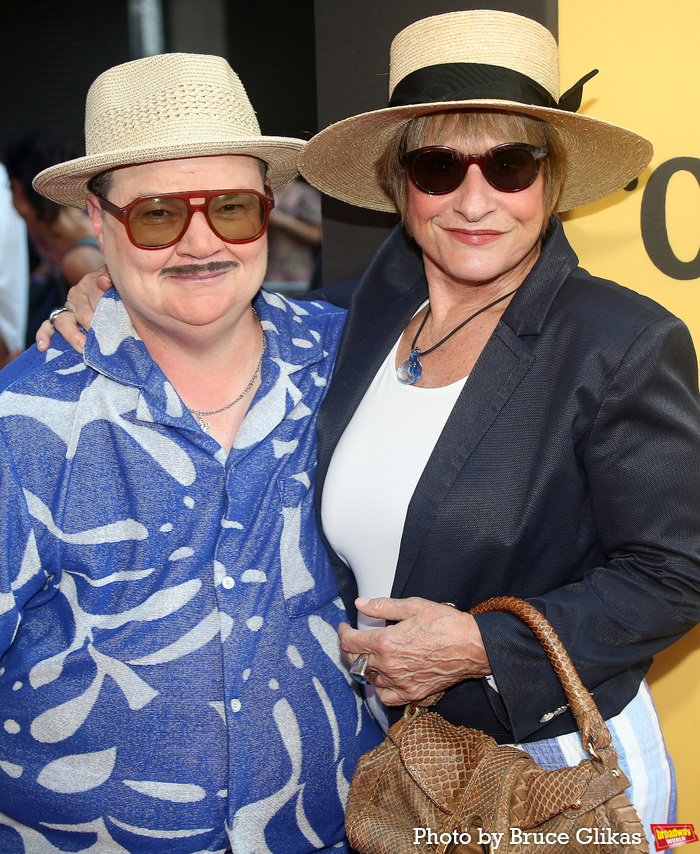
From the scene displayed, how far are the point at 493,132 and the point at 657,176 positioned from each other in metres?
0.71

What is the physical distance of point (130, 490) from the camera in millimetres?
1854

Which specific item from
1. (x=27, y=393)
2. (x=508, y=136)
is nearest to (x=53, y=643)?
(x=27, y=393)

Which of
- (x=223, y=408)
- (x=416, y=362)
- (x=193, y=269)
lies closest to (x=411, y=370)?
(x=416, y=362)

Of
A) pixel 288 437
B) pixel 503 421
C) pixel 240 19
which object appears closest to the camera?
pixel 503 421

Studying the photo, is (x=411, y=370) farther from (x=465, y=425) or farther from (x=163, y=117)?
(x=163, y=117)

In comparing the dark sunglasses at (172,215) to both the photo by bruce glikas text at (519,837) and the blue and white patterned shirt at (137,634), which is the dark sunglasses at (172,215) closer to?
the blue and white patterned shirt at (137,634)

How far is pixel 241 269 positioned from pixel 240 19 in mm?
4741

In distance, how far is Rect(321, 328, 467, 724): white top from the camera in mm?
1894

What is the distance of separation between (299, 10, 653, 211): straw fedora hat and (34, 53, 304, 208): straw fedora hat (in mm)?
274

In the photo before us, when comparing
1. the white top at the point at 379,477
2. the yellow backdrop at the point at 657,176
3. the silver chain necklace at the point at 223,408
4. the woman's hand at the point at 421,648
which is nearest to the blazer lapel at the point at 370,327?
the white top at the point at 379,477

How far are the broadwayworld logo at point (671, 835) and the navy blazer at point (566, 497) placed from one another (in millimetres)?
238

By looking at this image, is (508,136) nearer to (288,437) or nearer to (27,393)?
(288,437)

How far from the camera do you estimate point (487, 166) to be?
6.10 ft

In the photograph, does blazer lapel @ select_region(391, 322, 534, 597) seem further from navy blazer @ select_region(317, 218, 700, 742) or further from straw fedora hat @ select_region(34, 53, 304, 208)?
straw fedora hat @ select_region(34, 53, 304, 208)
